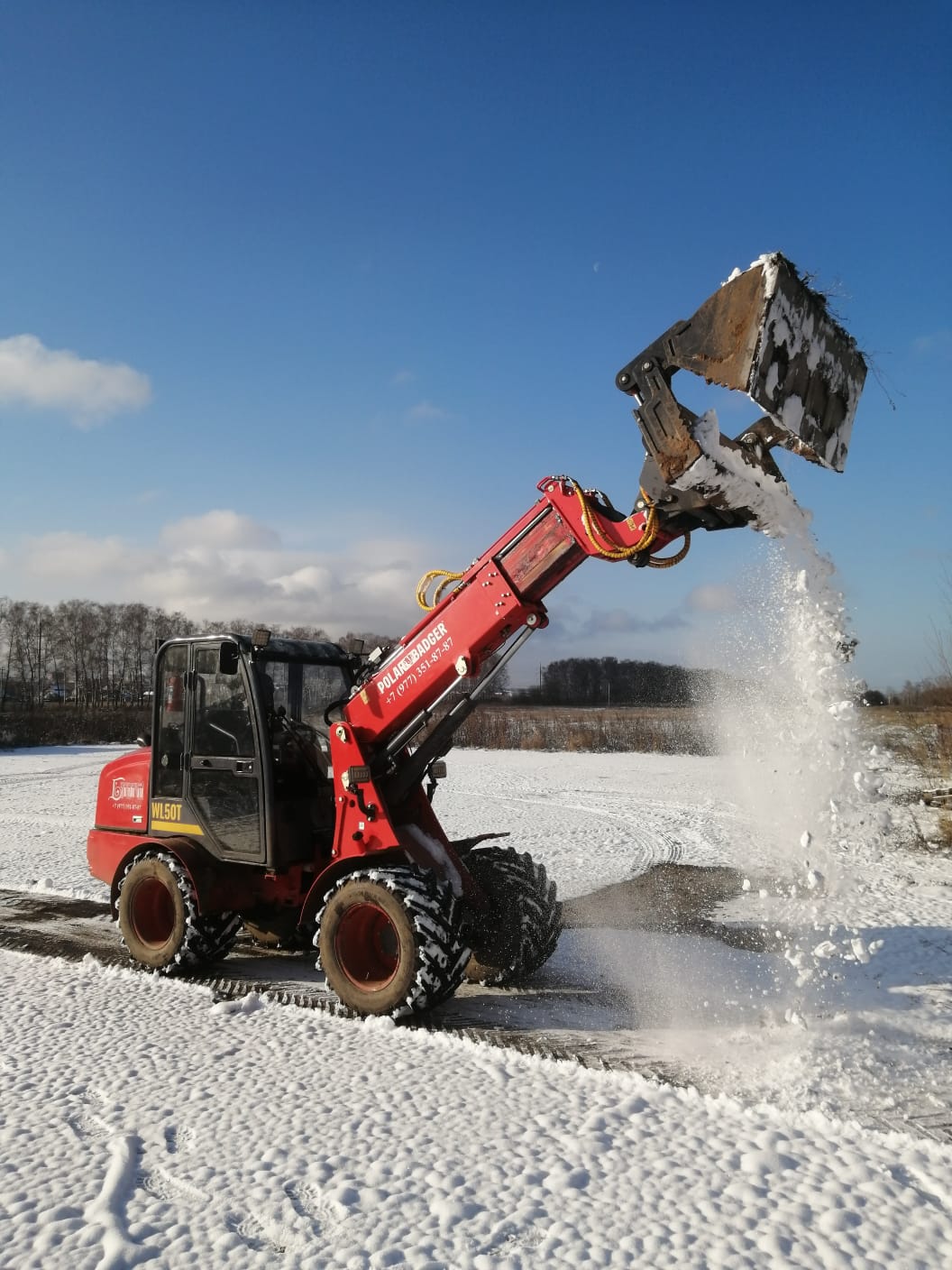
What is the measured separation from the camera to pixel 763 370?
13.7ft

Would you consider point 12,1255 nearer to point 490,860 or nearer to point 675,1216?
point 675,1216

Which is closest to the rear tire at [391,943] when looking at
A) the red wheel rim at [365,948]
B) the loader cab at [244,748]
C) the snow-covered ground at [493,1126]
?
the red wheel rim at [365,948]

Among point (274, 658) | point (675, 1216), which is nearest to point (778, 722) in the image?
point (675, 1216)

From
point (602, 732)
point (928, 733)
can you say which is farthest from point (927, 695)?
point (602, 732)

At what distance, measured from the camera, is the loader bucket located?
4.20 metres

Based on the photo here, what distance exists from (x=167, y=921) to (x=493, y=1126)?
3.66 meters

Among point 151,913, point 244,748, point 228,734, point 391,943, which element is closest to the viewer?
point 391,943

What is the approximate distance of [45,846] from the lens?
41.0ft

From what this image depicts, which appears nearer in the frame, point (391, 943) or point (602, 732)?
point (391, 943)

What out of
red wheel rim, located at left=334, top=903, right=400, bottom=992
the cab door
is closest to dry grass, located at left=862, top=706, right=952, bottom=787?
red wheel rim, located at left=334, top=903, right=400, bottom=992

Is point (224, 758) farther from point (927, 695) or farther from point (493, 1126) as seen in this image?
point (927, 695)

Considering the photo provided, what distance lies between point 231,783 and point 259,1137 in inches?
108

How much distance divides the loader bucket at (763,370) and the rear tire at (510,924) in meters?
3.00

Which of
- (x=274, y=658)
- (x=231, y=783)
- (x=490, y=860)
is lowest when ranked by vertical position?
(x=490, y=860)
